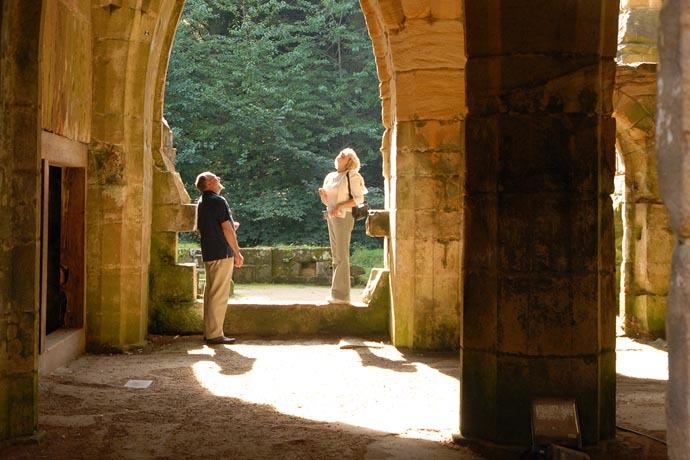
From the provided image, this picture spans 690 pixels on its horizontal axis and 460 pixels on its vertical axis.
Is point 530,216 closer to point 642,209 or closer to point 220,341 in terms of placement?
point 220,341

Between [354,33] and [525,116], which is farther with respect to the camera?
[354,33]

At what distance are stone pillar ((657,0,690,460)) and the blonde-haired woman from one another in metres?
6.55

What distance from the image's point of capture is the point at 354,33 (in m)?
21.0

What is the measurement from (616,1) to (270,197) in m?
16.3

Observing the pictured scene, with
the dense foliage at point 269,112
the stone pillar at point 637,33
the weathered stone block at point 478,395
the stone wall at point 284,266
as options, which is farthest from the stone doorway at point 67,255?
the dense foliage at point 269,112

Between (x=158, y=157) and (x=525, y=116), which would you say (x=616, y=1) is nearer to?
(x=525, y=116)

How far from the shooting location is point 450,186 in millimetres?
7828

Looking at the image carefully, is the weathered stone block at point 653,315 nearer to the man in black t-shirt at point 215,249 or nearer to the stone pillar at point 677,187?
the man in black t-shirt at point 215,249

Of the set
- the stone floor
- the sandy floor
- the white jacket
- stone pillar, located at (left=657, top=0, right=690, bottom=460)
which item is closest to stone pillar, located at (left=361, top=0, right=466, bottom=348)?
the sandy floor

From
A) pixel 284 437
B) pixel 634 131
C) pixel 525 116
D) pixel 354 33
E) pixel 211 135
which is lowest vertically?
pixel 284 437

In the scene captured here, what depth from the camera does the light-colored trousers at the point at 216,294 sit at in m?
8.09

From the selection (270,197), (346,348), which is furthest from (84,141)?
(270,197)

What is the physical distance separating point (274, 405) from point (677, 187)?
399 centimetres

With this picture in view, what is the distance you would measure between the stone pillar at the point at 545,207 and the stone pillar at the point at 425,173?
11.8ft
